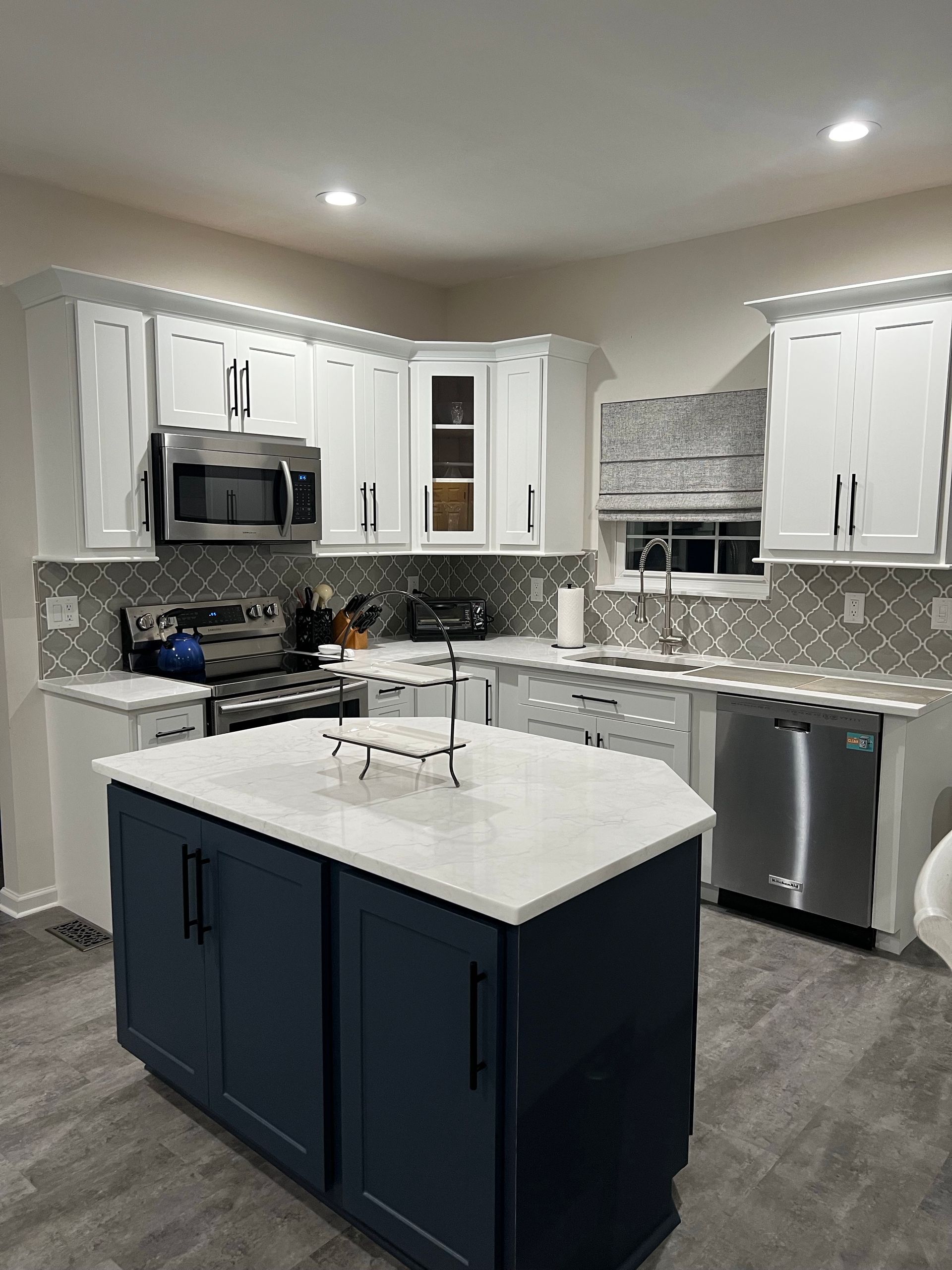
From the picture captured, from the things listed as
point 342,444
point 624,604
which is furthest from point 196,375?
point 624,604

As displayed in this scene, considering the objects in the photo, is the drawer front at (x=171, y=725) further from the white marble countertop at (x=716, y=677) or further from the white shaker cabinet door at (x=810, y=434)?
the white shaker cabinet door at (x=810, y=434)

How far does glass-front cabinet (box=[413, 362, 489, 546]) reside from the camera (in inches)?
185

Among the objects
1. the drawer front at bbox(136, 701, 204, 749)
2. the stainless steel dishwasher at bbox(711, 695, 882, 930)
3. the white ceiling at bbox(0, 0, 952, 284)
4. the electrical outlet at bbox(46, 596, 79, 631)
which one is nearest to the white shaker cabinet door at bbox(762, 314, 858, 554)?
the white ceiling at bbox(0, 0, 952, 284)

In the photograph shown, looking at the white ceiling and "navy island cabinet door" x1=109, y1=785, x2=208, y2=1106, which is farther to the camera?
the white ceiling

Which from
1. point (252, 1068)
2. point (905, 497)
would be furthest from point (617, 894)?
point (905, 497)

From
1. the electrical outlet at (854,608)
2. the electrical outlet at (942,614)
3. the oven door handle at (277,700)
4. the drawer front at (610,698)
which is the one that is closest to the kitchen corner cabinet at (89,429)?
the oven door handle at (277,700)

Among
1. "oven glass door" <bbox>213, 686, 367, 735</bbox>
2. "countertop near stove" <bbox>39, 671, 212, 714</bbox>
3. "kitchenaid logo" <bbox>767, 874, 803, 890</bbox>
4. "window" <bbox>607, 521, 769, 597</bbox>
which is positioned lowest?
"kitchenaid logo" <bbox>767, 874, 803, 890</bbox>

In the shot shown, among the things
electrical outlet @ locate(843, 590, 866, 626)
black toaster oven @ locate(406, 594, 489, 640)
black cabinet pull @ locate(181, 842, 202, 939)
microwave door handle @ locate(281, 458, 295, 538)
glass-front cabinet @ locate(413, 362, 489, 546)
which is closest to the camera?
black cabinet pull @ locate(181, 842, 202, 939)

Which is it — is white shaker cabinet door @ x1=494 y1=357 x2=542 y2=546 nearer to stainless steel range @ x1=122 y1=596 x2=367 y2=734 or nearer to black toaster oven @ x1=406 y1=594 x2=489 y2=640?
black toaster oven @ x1=406 y1=594 x2=489 y2=640

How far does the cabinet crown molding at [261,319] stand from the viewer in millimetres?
3355

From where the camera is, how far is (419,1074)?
5.64ft

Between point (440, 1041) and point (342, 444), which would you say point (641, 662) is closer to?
point (342, 444)

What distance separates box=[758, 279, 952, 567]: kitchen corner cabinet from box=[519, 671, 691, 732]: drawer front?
740 millimetres

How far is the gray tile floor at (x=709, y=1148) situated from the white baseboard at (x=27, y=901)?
49 cm
